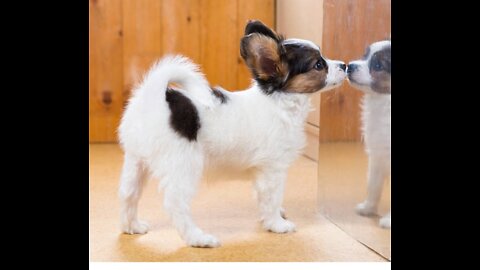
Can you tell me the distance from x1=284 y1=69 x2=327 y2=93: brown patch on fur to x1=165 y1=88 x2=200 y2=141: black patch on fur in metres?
0.27

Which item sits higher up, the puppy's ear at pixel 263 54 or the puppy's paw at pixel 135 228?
the puppy's ear at pixel 263 54

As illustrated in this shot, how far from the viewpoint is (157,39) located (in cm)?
185

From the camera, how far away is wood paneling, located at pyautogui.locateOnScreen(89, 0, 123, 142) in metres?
1.79

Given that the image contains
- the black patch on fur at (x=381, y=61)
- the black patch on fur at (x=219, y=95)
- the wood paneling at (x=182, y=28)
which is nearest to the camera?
the black patch on fur at (x=381, y=61)

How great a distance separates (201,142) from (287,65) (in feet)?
0.97

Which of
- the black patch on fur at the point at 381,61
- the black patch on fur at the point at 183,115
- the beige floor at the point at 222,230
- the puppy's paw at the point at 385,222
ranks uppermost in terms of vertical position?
the black patch on fur at the point at 381,61

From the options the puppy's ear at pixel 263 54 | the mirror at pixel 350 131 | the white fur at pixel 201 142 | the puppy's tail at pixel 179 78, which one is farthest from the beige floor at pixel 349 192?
the puppy's tail at pixel 179 78

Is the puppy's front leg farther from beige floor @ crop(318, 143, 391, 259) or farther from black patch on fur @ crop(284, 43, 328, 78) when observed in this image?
black patch on fur @ crop(284, 43, 328, 78)

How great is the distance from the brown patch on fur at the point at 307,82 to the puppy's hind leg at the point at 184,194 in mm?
307

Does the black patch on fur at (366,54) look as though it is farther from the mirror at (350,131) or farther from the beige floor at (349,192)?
the beige floor at (349,192)

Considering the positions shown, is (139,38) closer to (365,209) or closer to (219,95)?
(219,95)

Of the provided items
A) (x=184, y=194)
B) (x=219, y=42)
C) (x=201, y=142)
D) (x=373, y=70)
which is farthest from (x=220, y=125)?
(x=373, y=70)

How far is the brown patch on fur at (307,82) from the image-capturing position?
5.69 feet

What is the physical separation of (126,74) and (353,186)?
0.69 metres
